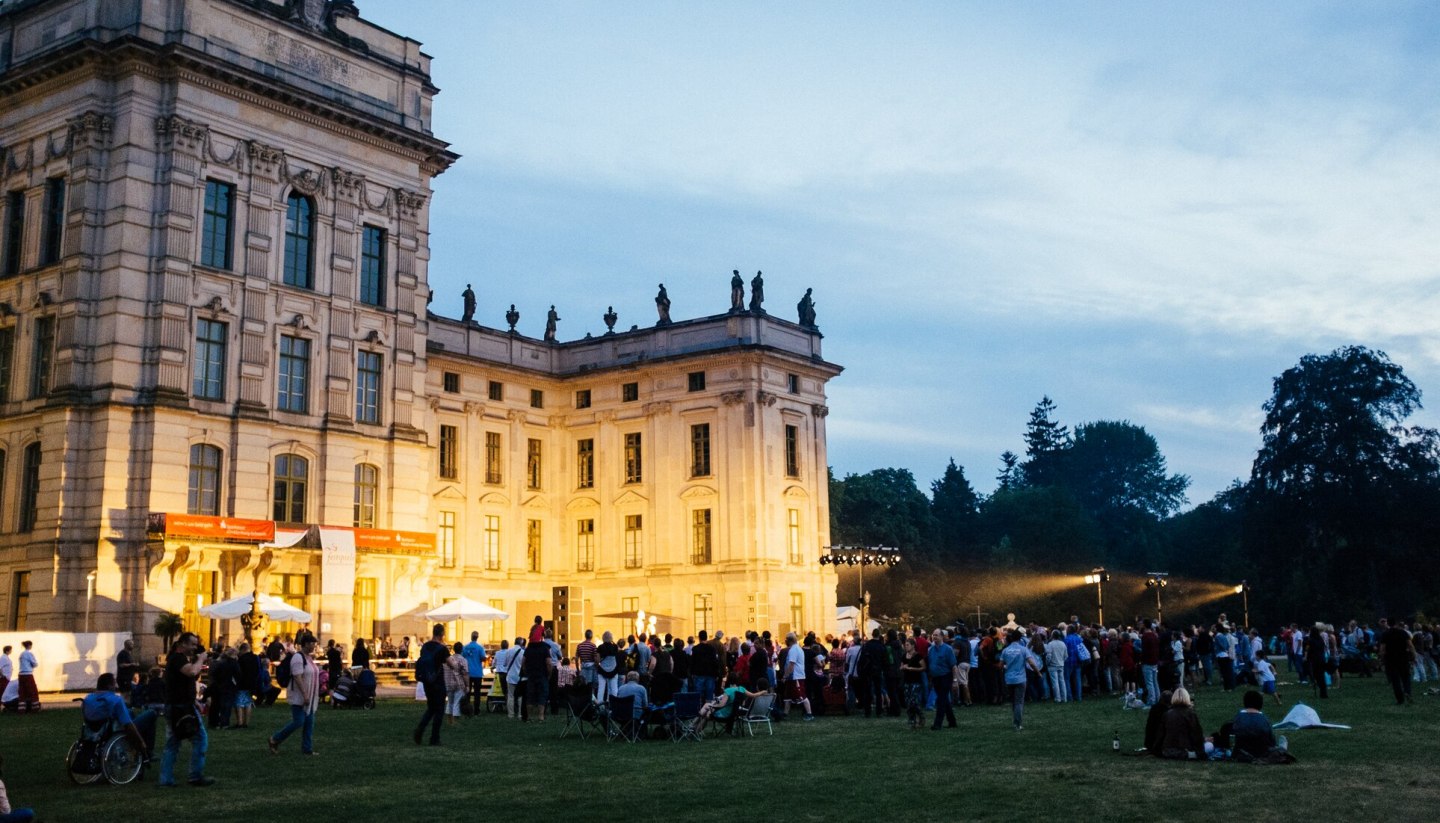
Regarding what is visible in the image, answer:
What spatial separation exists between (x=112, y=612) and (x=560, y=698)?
13749 mm

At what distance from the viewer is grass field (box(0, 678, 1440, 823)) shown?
12352 mm

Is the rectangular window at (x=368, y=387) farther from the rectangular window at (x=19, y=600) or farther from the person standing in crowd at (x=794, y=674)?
the person standing in crowd at (x=794, y=674)

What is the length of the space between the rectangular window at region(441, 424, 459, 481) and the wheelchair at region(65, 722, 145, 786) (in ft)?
125

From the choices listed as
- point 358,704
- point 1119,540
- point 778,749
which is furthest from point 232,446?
point 1119,540

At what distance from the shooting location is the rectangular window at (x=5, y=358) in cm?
3859

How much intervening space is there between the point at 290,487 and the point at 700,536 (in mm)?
18792

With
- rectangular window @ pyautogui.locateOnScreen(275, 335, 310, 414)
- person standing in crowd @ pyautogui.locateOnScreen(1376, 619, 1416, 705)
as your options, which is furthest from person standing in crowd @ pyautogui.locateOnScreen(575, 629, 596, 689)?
rectangular window @ pyautogui.locateOnScreen(275, 335, 310, 414)

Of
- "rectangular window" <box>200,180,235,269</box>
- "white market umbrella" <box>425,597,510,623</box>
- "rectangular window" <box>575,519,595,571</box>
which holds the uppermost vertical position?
"rectangular window" <box>200,180,235,269</box>

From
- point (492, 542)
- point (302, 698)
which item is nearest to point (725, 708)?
point (302, 698)

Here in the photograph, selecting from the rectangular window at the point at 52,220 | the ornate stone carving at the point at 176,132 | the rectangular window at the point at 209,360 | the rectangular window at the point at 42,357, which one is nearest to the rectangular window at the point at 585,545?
the rectangular window at the point at 209,360

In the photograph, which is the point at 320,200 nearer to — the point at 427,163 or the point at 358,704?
the point at 427,163

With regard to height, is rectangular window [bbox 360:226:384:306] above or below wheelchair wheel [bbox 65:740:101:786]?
above

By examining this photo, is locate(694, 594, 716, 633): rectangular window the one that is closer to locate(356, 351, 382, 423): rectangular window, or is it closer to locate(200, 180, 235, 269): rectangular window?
locate(356, 351, 382, 423): rectangular window

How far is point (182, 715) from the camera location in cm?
1486
